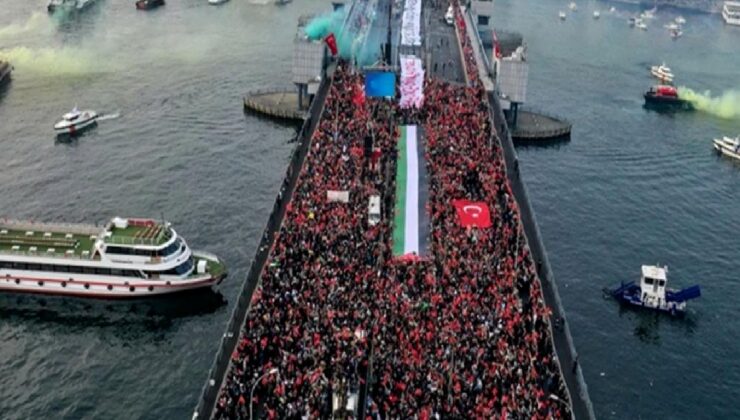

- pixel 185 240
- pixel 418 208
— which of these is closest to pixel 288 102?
pixel 185 240

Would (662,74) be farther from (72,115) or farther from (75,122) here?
(72,115)

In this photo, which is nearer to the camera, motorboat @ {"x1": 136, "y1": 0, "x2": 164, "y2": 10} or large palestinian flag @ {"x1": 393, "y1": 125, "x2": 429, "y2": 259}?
large palestinian flag @ {"x1": 393, "y1": 125, "x2": 429, "y2": 259}

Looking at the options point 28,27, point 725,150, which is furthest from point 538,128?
point 28,27

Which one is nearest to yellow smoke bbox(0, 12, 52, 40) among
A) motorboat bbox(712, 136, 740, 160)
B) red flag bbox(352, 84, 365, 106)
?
red flag bbox(352, 84, 365, 106)

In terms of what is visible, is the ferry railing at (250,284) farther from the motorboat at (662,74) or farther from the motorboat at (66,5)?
the motorboat at (66,5)

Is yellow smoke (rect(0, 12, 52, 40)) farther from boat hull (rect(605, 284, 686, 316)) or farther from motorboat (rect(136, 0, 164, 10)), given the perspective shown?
boat hull (rect(605, 284, 686, 316))
